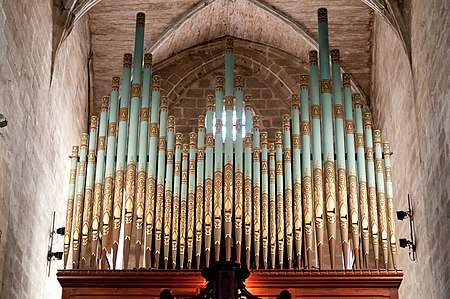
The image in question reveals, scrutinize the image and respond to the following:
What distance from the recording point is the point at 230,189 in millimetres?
13008

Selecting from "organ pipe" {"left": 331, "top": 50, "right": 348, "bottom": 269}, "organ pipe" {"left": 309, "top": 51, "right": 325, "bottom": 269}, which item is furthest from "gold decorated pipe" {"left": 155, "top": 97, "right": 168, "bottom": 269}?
"organ pipe" {"left": 331, "top": 50, "right": 348, "bottom": 269}

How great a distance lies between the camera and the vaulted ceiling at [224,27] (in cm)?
1730

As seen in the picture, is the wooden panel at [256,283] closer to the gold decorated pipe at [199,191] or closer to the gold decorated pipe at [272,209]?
the gold decorated pipe at [272,209]

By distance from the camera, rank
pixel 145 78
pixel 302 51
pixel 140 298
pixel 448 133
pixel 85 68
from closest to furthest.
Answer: pixel 448 133 → pixel 140 298 → pixel 145 78 → pixel 85 68 → pixel 302 51

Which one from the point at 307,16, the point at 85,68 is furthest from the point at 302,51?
the point at 85,68

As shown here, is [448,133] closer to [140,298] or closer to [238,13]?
[140,298]

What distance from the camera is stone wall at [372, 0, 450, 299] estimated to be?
11617 mm

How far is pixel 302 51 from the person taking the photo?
1858cm

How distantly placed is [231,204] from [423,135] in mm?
2959

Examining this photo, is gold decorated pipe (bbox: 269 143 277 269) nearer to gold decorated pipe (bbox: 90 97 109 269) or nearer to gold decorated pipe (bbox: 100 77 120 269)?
gold decorated pipe (bbox: 100 77 120 269)

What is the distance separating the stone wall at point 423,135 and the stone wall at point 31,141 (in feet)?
17.9

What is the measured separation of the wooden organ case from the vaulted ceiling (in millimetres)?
3565

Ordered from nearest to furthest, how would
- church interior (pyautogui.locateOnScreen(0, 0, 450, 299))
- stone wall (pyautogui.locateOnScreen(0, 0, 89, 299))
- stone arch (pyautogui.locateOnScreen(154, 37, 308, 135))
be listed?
stone wall (pyautogui.locateOnScreen(0, 0, 89, 299)), church interior (pyautogui.locateOnScreen(0, 0, 450, 299)), stone arch (pyautogui.locateOnScreen(154, 37, 308, 135))

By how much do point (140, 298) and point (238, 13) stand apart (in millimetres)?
7707
